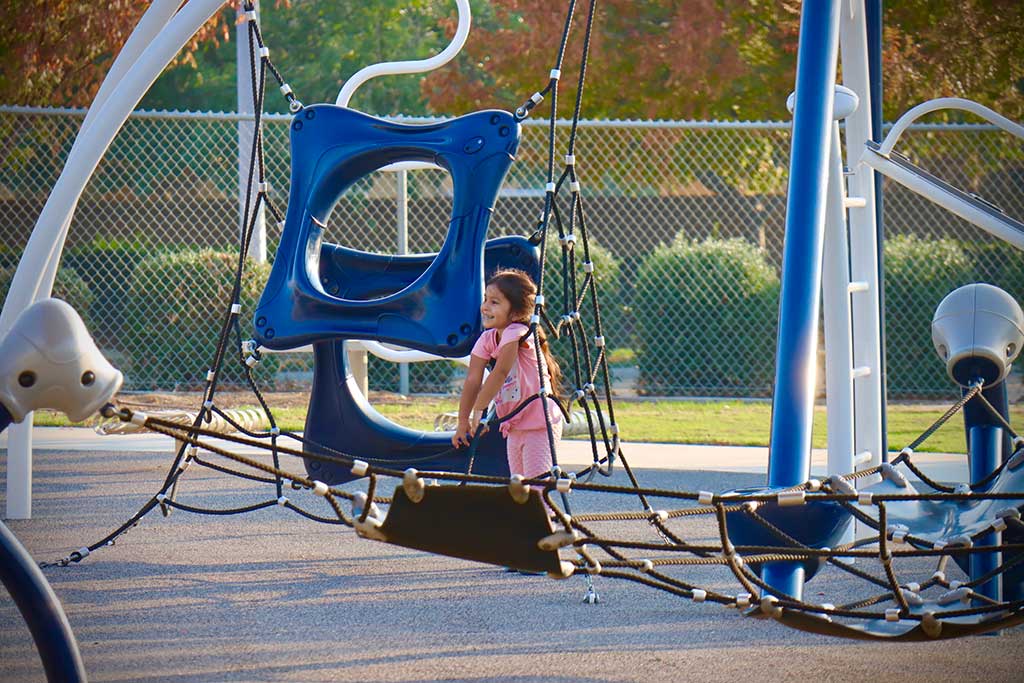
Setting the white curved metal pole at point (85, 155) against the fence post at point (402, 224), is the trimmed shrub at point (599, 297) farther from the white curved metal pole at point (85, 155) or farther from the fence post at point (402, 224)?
the white curved metal pole at point (85, 155)

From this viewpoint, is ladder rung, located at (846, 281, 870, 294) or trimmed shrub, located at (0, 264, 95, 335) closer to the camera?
ladder rung, located at (846, 281, 870, 294)

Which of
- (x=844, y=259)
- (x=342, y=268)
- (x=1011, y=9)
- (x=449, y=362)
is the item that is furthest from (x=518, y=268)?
(x=1011, y=9)

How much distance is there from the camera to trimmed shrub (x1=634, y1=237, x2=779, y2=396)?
950cm

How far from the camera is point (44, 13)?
31.7 feet

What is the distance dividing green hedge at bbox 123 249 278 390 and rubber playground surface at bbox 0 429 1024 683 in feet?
13.2

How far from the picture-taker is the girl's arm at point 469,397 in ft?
14.6

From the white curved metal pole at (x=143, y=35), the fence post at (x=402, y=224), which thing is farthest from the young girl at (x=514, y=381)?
the fence post at (x=402, y=224)

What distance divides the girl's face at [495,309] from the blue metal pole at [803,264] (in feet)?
4.43

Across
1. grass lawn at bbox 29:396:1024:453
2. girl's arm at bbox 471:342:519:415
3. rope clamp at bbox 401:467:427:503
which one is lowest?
grass lawn at bbox 29:396:1024:453

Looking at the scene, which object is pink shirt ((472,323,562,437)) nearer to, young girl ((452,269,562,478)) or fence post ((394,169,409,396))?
young girl ((452,269,562,478))

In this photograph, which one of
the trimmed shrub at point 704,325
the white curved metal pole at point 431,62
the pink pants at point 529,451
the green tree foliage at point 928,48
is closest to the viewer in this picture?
the pink pants at point 529,451

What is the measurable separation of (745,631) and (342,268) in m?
2.30

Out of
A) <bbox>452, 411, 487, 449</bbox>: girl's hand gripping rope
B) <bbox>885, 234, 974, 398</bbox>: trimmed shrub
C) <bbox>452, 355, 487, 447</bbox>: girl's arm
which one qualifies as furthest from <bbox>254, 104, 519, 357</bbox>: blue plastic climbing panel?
<bbox>885, 234, 974, 398</bbox>: trimmed shrub

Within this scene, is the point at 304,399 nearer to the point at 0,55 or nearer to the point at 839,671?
the point at 0,55
